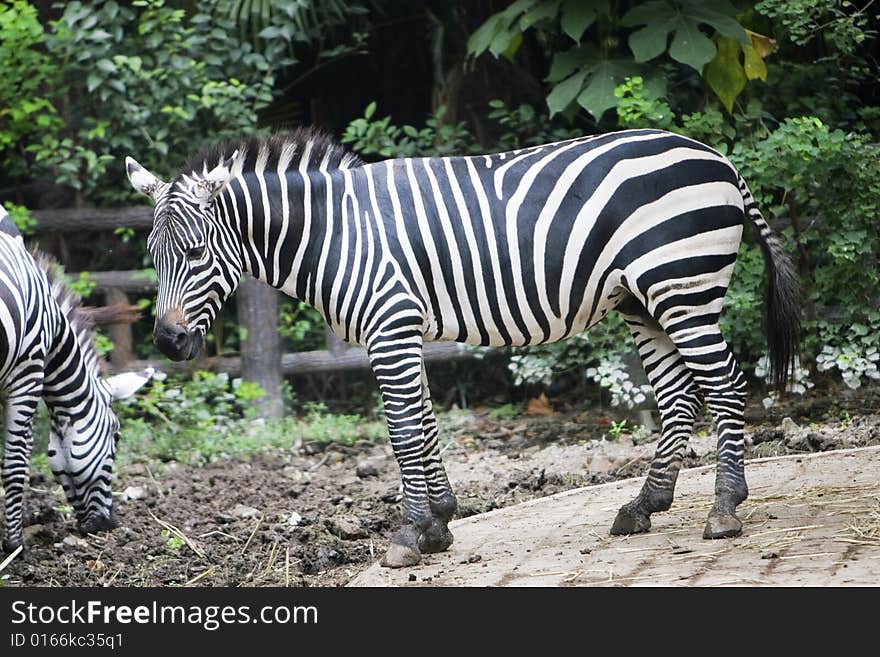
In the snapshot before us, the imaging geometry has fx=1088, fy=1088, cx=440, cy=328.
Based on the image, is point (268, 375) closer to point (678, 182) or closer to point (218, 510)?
point (218, 510)

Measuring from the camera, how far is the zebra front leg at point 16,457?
20.4 ft

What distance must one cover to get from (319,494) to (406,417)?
2254 mm

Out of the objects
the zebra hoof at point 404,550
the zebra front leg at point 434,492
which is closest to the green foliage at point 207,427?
the zebra front leg at point 434,492

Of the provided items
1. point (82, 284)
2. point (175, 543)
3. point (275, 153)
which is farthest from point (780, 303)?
point (82, 284)

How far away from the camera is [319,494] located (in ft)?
23.5

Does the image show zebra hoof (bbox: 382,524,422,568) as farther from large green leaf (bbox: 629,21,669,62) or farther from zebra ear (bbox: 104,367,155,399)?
large green leaf (bbox: 629,21,669,62)

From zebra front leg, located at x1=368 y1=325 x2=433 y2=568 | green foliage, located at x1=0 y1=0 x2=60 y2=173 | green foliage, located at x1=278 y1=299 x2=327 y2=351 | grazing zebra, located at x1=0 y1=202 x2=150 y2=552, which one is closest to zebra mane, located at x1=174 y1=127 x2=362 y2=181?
zebra front leg, located at x1=368 y1=325 x2=433 y2=568

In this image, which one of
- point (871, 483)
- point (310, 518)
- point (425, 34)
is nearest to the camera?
point (871, 483)

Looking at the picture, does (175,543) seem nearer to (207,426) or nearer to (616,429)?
(207,426)

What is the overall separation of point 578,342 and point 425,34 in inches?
171

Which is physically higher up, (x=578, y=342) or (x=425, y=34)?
(x=425, y=34)

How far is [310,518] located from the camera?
→ 6.48 meters

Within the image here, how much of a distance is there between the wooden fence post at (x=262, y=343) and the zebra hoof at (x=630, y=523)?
489 cm
